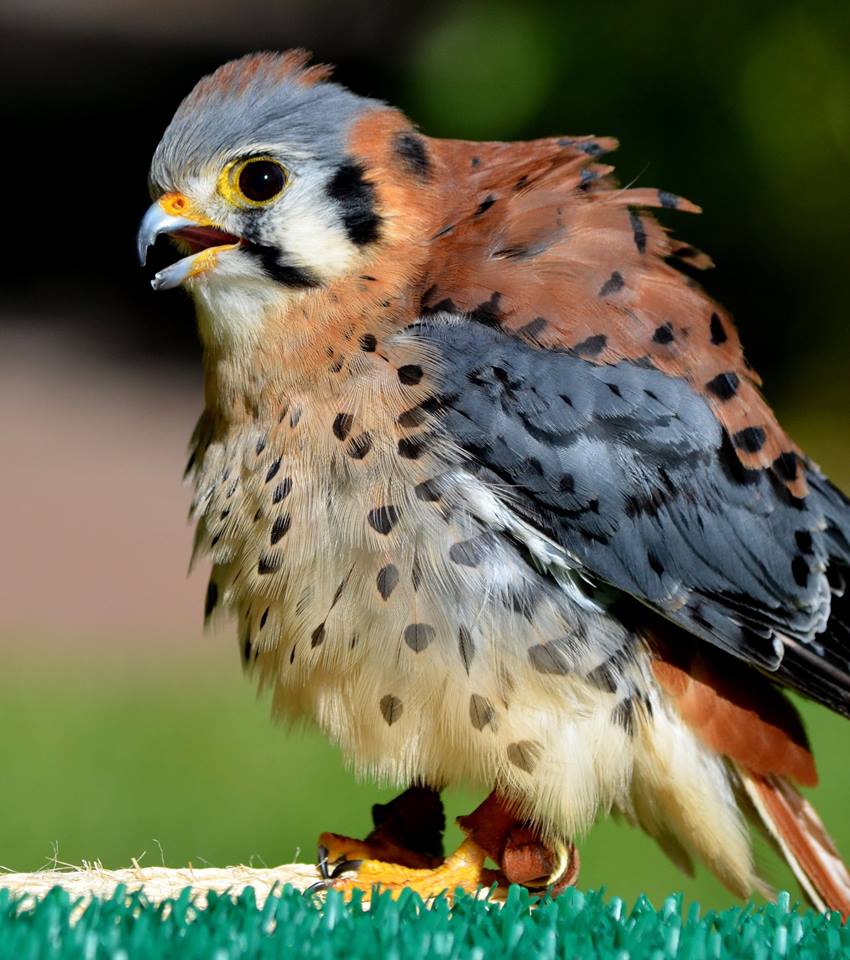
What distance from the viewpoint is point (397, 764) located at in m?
2.78

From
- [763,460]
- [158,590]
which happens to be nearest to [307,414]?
[763,460]

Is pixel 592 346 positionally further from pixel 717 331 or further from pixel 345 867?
pixel 345 867

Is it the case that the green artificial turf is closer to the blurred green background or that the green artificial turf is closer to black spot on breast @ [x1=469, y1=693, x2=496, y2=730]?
black spot on breast @ [x1=469, y1=693, x2=496, y2=730]

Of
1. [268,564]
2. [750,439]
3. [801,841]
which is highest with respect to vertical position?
[750,439]

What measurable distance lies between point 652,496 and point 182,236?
1043 mm

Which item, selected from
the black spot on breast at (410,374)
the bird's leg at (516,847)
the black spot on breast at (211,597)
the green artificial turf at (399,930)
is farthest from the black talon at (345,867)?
the black spot on breast at (410,374)

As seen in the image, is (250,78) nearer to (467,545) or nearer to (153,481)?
(467,545)

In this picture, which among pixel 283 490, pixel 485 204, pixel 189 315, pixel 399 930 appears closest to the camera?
pixel 399 930

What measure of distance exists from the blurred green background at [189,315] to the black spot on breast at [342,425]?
1.28 meters

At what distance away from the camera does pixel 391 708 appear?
106 inches

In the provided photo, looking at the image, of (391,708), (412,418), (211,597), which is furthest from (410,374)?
(211,597)

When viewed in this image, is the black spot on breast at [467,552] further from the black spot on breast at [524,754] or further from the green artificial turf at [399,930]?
the green artificial turf at [399,930]

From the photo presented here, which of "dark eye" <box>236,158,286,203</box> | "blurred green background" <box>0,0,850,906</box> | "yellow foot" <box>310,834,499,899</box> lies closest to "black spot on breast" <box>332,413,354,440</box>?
"dark eye" <box>236,158,286,203</box>

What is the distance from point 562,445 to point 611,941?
89cm
